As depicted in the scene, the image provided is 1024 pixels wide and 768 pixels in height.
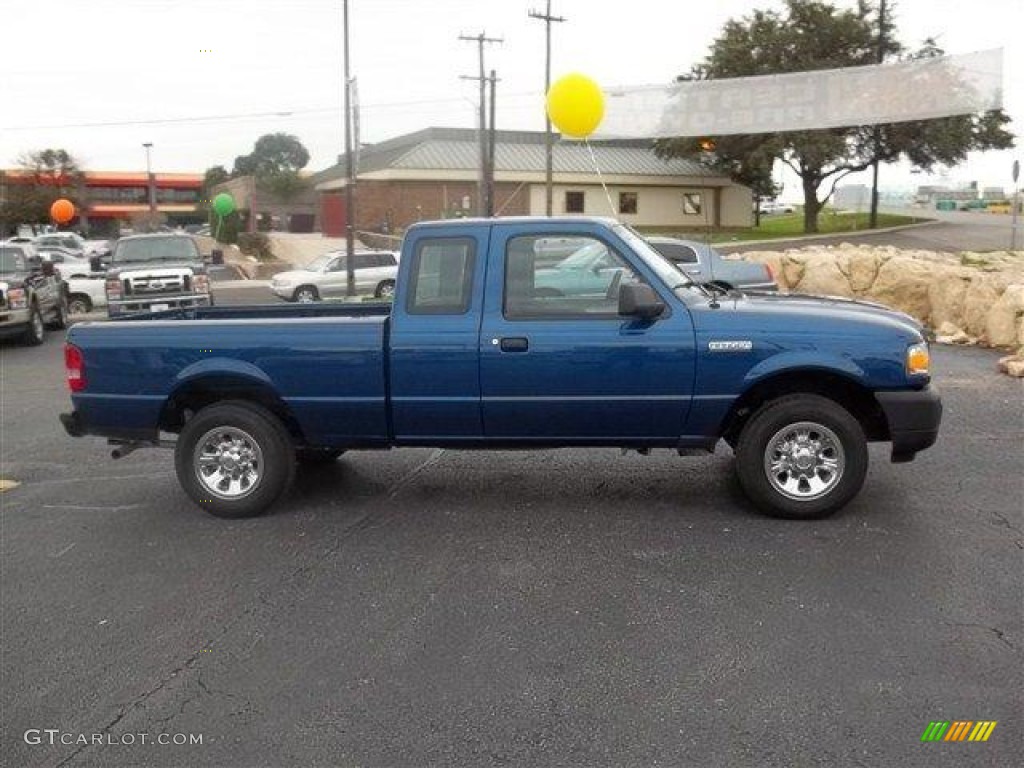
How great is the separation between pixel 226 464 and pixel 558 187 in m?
49.3

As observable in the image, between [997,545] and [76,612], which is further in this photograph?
[997,545]

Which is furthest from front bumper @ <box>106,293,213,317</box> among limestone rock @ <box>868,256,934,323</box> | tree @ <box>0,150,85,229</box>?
tree @ <box>0,150,85,229</box>

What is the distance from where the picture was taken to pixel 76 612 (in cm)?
484

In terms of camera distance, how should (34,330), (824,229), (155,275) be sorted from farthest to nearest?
(824,229) → (155,275) → (34,330)

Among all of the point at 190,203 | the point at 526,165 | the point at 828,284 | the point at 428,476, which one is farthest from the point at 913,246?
the point at 190,203

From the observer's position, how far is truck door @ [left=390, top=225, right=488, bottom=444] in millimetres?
5891

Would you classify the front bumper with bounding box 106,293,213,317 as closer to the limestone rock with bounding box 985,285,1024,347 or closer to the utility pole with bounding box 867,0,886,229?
the limestone rock with bounding box 985,285,1024,347

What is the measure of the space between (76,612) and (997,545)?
4.95 metres

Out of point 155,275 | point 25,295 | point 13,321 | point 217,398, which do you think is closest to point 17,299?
point 25,295

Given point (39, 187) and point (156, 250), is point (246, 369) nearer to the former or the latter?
point (156, 250)

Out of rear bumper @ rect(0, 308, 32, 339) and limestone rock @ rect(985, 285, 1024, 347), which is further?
rear bumper @ rect(0, 308, 32, 339)

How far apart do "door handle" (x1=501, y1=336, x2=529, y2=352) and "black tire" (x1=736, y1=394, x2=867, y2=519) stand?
1438 mm

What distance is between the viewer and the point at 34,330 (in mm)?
17312

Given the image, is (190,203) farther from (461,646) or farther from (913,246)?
(461,646)
